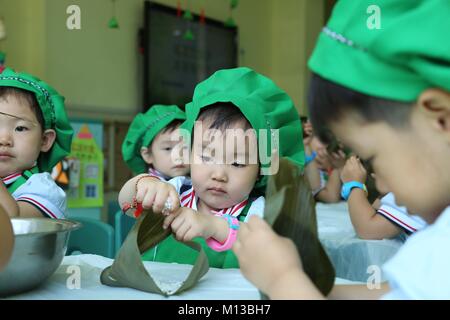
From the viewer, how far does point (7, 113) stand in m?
1.19

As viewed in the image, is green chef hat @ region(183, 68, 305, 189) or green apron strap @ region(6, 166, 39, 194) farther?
green apron strap @ region(6, 166, 39, 194)

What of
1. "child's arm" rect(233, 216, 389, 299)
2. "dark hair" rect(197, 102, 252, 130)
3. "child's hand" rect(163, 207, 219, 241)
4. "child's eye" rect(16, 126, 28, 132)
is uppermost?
"dark hair" rect(197, 102, 252, 130)

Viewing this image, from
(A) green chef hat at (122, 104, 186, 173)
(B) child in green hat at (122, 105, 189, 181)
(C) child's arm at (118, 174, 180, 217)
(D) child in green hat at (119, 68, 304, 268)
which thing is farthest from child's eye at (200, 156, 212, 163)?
(A) green chef hat at (122, 104, 186, 173)

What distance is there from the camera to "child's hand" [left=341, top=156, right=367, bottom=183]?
1610 mm

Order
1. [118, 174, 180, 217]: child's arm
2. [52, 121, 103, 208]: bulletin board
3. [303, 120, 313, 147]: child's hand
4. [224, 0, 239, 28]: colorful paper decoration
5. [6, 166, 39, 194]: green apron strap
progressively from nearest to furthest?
[118, 174, 180, 217]: child's arm
[6, 166, 39, 194]: green apron strap
[303, 120, 313, 147]: child's hand
[52, 121, 103, 208]: bulletin board
[224, 0, 239, 28]: colorful paper decoration

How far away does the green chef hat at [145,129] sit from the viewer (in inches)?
81.0

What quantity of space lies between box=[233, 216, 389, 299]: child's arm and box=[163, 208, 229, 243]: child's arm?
0.89ft

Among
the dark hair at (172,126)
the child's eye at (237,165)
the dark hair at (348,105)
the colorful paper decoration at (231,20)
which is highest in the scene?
the colorful paper decoration at (231,20)

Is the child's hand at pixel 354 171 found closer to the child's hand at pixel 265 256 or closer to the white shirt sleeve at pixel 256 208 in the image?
the white shirt sleeve at pixel 256 208

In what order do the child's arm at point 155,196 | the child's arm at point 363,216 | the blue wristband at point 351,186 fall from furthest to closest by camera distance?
the blue wristband at point 351,186 → the child's arm at point 363,216 → the child's arm at point 155,196

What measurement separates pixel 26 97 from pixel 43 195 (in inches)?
10.0

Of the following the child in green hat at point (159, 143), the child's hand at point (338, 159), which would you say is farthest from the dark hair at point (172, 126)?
the child's hand at point (338, 159)

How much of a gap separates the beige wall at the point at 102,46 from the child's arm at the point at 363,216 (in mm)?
1751

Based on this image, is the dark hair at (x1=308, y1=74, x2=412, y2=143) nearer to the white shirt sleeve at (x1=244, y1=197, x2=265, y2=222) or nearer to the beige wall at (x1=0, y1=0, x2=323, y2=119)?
the white shirt sleeve at (x1=244, y1=197, x2=265, y2=222)
